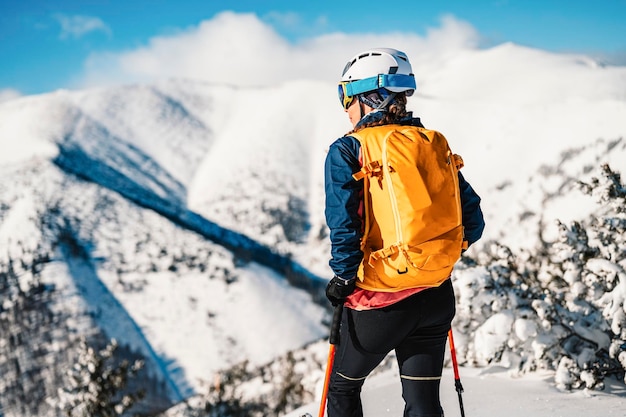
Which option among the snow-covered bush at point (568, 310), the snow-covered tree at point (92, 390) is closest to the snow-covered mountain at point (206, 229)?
the snow-covered tree at point (92, 390)

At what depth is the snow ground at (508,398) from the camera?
203 inches

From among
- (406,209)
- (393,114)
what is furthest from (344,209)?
(393,114)

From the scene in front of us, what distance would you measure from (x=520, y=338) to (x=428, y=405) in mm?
3197

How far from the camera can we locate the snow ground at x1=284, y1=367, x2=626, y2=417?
5168 millimetres

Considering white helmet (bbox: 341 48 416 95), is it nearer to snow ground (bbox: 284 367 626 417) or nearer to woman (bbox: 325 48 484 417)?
woman (bbox: 325 48 484 417)

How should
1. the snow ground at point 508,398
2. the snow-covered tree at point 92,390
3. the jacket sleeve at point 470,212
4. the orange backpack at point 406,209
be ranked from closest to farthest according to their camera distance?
the orange backpack at point 406,209 → the jacket sleeve at point 470,212 → the snow ground at point 508,398 → the snow-covered tree at point 92,390

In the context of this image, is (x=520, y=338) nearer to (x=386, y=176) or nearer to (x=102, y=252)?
(x=386, y=176)

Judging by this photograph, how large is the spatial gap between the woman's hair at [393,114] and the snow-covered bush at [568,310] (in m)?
3.66

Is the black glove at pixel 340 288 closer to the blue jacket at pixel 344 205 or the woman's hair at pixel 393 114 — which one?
the blue jacket at pixel 344 205

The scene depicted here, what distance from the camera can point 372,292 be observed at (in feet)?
10.1

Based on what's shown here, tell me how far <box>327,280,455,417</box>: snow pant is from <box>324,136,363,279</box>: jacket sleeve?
0.41 m

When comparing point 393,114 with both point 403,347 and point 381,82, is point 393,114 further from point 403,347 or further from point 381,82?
point 403,347

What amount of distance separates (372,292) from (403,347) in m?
0.53

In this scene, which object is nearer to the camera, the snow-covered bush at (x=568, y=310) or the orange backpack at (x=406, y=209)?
the orange backpack at (x=406, y=209)
